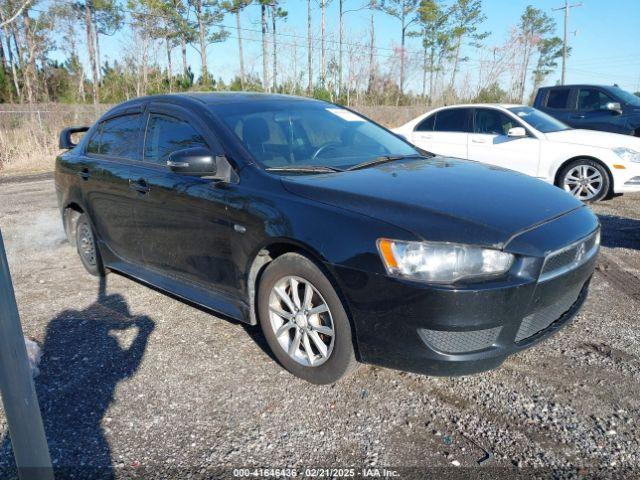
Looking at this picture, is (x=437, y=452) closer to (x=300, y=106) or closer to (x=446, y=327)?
(x=446, y=327)

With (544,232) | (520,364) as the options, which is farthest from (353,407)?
(544,232)

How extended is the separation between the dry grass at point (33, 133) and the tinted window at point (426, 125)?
387 inches

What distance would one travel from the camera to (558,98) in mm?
11023

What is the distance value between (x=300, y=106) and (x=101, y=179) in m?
1.79

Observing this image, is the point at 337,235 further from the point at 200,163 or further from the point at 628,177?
the point at 628,177

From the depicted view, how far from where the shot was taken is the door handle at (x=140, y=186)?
12.3 feet

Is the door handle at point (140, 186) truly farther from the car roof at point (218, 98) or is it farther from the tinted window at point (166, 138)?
the car roof at point (218, 98)

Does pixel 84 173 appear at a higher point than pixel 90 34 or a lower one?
lower

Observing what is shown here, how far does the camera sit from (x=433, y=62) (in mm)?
39219

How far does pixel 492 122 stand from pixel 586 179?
5.47 ft

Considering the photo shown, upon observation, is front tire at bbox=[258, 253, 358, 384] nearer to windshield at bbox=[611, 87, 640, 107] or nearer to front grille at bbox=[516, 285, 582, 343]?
front grille at bbox=[516, 285, 582, 343]

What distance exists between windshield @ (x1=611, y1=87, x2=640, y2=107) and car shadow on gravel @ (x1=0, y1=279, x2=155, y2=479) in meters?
10.2

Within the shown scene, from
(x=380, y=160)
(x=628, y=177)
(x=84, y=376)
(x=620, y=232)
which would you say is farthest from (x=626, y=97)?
(x=84, y=376)

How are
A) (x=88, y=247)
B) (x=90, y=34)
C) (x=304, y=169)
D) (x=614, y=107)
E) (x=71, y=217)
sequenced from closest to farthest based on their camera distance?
(x=304, y=169)
(x=88, y=247)
(x=71, y=217)
(x=614, y=107)
(x=90, y=34)
